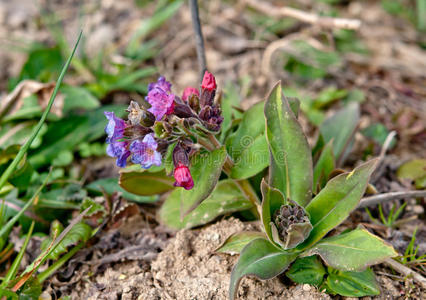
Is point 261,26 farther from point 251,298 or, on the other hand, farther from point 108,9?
point 251,298

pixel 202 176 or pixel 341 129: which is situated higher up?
pixel 202 176

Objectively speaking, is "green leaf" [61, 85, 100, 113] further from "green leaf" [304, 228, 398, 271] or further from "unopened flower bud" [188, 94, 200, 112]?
"green leaf" [304, 228, 398, 271]

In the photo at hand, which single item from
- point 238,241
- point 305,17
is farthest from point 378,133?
point 238,241

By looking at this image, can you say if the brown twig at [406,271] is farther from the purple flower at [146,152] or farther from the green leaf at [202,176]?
the purple flower at [146,152]

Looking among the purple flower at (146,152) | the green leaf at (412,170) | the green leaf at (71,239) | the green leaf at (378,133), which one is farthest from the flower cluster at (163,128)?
the green leaf at (378,133)

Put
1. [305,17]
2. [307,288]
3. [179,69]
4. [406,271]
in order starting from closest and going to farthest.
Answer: [307,288] → [406,271] → [305,17] → [179,69]

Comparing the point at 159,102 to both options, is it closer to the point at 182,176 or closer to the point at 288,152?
the point at 182,176
